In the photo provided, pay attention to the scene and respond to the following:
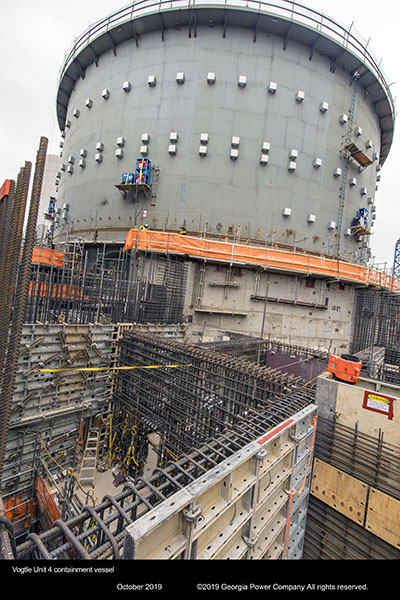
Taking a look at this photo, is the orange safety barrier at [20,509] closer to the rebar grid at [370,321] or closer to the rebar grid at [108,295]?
the rebar grid at [108,295]

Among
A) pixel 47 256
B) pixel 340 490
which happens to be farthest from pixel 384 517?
pixel 47 256

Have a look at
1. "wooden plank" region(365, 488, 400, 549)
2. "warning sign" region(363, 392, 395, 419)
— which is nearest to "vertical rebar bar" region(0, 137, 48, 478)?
"warning sign" region(363, 392, 395, 419)

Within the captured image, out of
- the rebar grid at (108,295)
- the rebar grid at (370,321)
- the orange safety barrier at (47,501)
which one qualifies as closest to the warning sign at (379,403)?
the orange safety barrier at (47,501)

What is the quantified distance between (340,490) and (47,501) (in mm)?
6057

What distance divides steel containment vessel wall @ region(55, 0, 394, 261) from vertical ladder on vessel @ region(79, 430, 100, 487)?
13.0m

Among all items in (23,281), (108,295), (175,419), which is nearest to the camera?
(23,281)

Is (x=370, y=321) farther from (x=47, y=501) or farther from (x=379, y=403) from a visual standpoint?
(x=47, y=501)

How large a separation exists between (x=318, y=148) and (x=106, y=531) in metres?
23.3

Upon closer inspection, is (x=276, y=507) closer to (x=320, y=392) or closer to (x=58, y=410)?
(x=320, y=392)

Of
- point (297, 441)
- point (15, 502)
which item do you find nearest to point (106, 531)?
point (297, 441)

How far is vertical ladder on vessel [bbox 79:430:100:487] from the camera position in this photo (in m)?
Answer: 7.63

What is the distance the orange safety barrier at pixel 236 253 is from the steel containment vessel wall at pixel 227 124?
2423 mm

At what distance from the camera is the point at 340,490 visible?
4.43m
